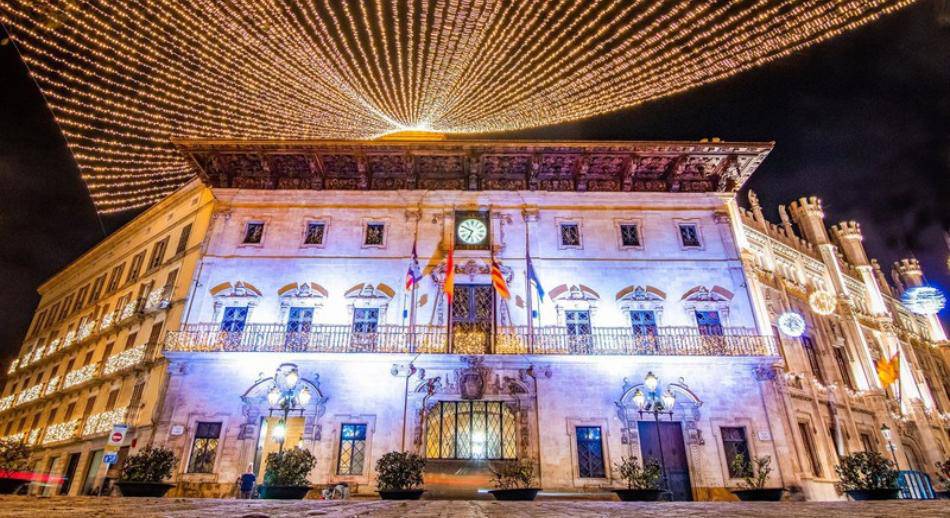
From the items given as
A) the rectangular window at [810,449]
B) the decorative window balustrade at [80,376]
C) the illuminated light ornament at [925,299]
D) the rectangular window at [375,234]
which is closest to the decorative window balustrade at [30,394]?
the decorative window balustrade at [80,376]

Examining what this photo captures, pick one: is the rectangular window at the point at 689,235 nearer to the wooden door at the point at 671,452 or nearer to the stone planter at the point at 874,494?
the wooden door at the point at 671,452

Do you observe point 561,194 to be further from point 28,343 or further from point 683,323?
point 28,343

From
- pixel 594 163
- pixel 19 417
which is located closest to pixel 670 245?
pixel 594 163

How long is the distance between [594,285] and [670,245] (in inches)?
142

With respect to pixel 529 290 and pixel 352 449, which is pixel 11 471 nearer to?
pixel 352 449

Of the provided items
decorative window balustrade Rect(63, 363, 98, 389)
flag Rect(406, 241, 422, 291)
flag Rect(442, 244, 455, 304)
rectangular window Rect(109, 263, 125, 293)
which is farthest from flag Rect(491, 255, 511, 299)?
rectangular window Rect(109, 263, 125, 293)

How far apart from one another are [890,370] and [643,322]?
14.8 m

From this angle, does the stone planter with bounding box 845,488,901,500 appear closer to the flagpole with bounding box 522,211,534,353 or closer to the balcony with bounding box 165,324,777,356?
the balcony with bounding box 165,324,777,356

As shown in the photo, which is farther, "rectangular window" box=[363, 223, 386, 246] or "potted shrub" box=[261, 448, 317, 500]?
"rectangular window" box=[363, 223, 386, 246]

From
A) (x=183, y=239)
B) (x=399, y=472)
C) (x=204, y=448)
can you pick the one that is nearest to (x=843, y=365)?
(x=399, y=472)

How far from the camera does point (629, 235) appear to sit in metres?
18.7

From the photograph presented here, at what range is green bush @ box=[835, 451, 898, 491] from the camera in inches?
449

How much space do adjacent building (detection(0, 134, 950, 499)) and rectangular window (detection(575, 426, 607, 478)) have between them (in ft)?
0.14

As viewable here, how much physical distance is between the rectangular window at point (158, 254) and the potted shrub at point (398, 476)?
16.0 metres
